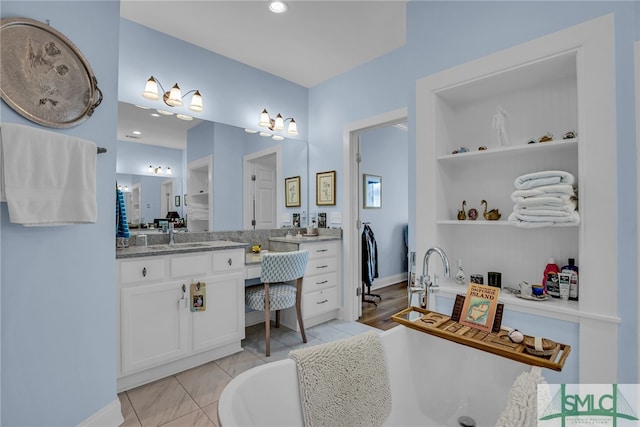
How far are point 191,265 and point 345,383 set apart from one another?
5.00ft

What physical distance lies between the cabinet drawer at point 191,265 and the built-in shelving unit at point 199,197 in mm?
651

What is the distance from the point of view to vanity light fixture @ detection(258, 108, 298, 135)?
128 inches

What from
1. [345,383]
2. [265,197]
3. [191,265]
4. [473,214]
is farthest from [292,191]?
[345,383]

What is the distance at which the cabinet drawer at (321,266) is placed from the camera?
118 inches

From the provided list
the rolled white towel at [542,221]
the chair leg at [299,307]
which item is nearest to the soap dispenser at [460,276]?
the rolled white towel at [542,221]

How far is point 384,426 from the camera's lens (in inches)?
48.6

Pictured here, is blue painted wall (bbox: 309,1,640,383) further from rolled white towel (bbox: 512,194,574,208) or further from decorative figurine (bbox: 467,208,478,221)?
decorative figurine (bbox: 467,208,478,221)

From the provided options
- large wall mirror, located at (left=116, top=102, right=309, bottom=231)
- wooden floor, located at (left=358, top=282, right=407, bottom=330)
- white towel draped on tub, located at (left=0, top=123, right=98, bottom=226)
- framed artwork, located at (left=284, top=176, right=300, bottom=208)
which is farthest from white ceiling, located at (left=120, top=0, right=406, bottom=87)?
wooden floor, located at (left=358, top=282, right=407, bottom=330)

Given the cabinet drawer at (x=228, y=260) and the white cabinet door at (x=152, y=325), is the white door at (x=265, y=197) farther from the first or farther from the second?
the white cabinet door at (x=152, y=325)

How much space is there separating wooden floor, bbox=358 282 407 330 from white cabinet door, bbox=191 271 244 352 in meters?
1.43

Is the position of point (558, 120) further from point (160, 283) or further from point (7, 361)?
point (7, 361)

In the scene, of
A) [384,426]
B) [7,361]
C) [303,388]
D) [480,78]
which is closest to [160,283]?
[7,361]

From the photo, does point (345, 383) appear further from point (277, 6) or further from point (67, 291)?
point (277, 6)

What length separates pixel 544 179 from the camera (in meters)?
1.41
